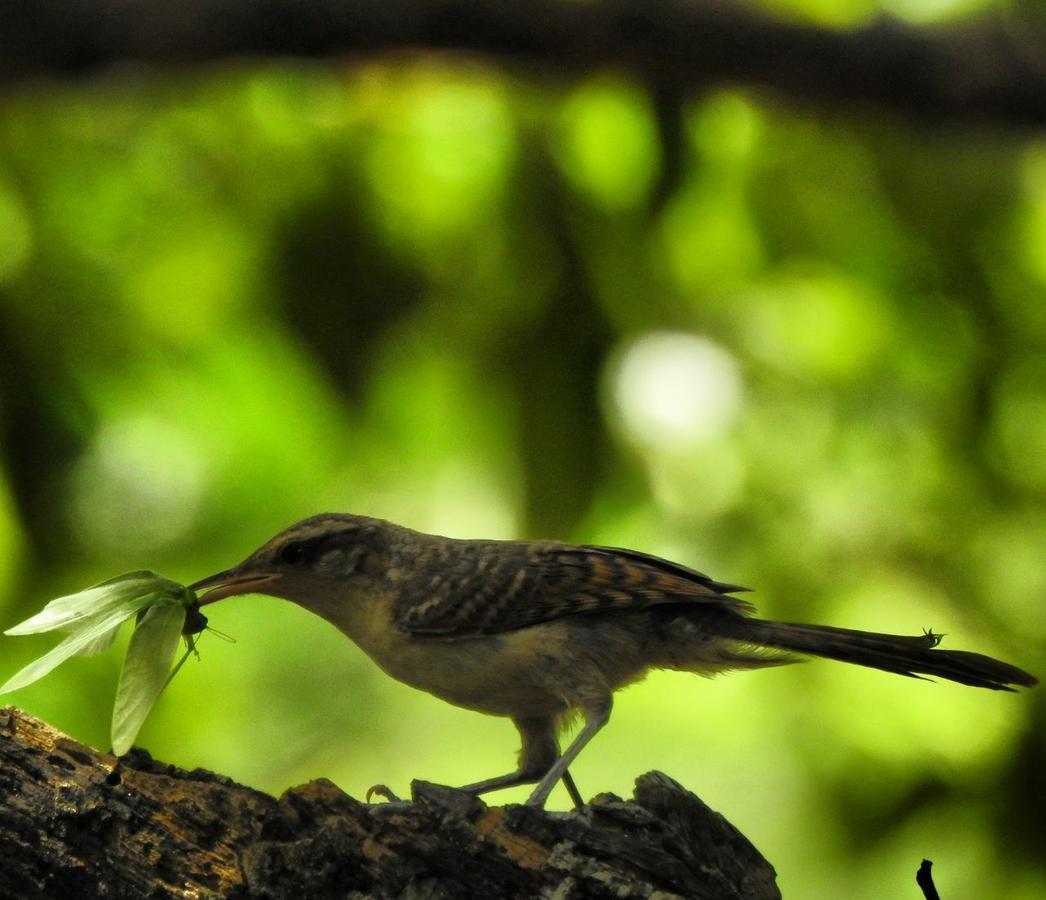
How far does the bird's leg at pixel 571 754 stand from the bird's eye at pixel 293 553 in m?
0.99

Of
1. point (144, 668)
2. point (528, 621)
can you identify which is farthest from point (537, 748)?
point (144, 668)

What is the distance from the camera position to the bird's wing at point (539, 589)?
4.07 metres

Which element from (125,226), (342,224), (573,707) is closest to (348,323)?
(342,224)

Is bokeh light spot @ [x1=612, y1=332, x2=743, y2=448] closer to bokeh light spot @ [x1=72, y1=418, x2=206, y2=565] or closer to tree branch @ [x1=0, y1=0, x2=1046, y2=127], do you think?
tree branch @ [x1=0, y1=0, x2=1046, y2=127]

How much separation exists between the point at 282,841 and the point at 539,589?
1186 millimetres

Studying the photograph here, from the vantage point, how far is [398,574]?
171 inches

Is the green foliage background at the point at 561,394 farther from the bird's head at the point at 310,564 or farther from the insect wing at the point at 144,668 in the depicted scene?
the insect wing at the point at 144,668

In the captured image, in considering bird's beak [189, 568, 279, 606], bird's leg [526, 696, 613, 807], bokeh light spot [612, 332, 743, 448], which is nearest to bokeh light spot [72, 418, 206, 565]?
bokeh light spot [612, 332, 743, 448]

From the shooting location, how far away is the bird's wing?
4.07 m

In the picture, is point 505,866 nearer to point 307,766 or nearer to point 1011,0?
point 307,766

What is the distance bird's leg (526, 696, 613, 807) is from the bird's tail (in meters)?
0.51

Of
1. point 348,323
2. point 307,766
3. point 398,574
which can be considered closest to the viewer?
point 398,574

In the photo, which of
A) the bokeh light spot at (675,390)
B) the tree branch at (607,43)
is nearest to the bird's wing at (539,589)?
the tree branch at (607,43)

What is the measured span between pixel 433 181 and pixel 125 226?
182 centimetres
